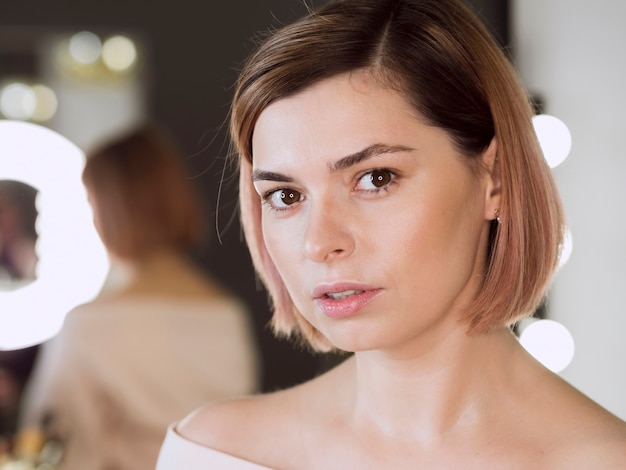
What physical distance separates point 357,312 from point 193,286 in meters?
1.93

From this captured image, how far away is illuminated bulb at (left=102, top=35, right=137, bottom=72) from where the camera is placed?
2997mm

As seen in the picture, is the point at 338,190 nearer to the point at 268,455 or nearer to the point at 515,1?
the point at 268,455

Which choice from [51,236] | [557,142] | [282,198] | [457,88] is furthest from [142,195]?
[457,88]

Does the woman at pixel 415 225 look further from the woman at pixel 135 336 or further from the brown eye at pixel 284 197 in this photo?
the woman at pixel 135 336

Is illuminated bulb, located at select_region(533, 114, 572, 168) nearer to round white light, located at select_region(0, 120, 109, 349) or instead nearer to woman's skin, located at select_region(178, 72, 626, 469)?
woman's skin, located at select_region(178, 72, 626, 469)

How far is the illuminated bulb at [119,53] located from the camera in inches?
118

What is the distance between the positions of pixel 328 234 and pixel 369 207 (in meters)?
0.06

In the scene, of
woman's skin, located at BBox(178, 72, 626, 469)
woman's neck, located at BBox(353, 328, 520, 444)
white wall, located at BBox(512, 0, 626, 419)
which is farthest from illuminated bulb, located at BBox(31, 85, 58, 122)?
woman's neck, located at BBox(353, 328, 520, 444)

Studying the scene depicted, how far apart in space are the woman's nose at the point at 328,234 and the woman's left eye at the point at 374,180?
0.12ft


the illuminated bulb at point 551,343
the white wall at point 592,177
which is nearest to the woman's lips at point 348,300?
the white wall at point 592,177

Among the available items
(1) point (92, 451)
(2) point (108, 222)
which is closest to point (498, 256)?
(2) point (108, 222)

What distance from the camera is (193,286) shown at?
296 centimetres

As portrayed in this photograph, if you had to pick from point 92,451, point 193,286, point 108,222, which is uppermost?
point 108,222

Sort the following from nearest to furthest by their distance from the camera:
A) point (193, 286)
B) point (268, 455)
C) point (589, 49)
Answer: point (268, 455) < point (589, 49) < point (193, 286)
